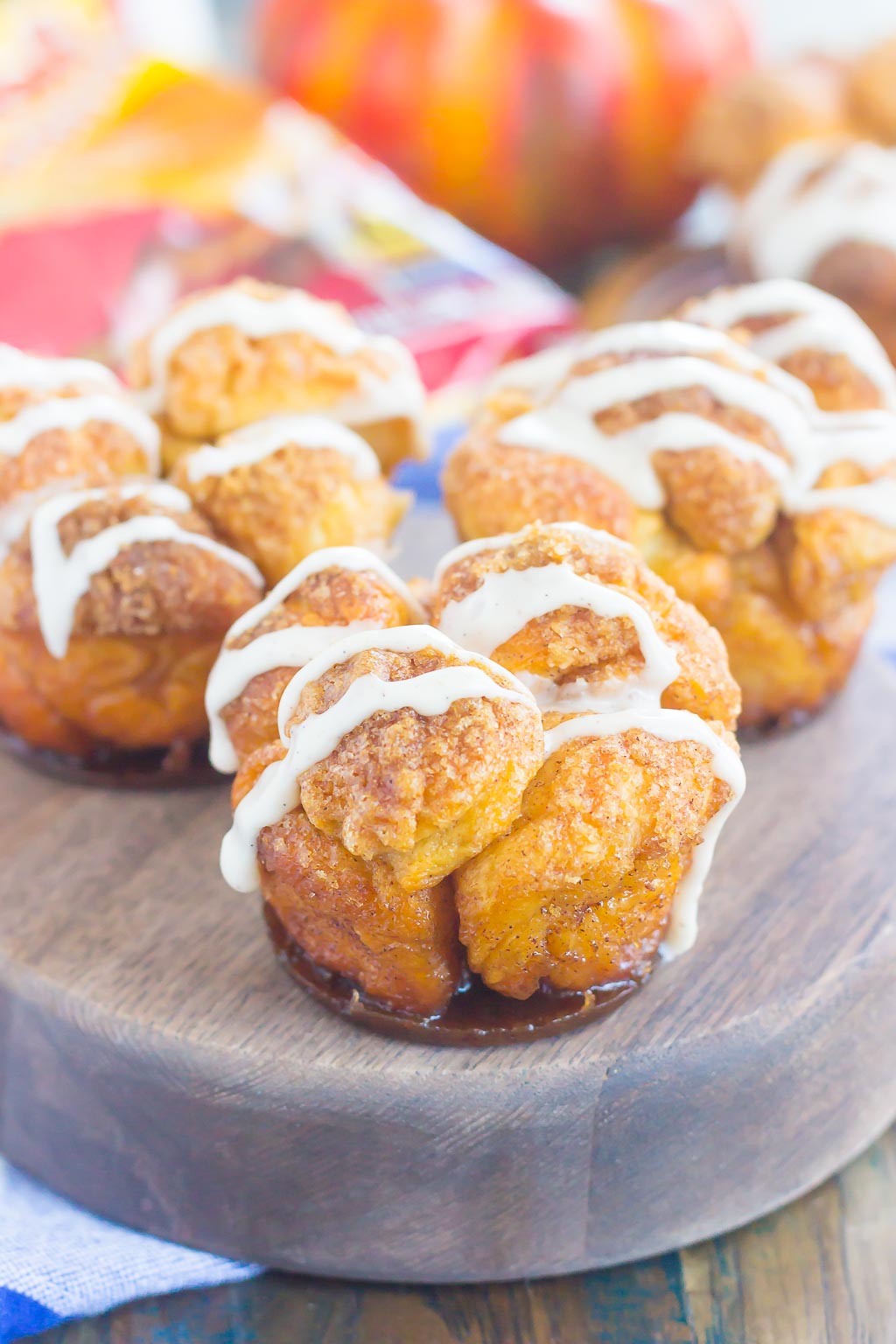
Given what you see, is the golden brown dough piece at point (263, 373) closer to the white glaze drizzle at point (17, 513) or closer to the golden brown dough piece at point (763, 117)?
the white glaze drizzle at point (17, 513)

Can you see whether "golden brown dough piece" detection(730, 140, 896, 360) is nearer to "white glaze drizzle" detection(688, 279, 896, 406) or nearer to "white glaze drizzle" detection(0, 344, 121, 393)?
"white glaze drizzle" detection(688, 279, 896, 406)

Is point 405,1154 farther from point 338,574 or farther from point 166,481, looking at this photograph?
point 166,481

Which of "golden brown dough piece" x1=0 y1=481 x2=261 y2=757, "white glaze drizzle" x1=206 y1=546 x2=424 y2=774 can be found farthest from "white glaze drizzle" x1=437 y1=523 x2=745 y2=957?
"golden brown dough piece" x1=0 y1=481 x2=261 y2=757

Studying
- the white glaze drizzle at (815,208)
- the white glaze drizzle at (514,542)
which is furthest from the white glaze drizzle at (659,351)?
the white glaze drizzle at (815,208)

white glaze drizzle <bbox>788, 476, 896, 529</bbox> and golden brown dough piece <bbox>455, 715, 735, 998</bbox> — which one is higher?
white glaze drizzle <bbox>788, 476, 896, 529</bbox>

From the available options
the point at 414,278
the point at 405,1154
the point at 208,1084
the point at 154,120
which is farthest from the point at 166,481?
the point at 154,120

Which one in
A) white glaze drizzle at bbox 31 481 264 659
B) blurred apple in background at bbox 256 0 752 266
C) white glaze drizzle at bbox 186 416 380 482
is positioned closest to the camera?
white glaze drizzle at bbox 31 481 264 659

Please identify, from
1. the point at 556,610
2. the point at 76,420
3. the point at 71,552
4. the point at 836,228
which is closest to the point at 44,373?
the point at 76,420
